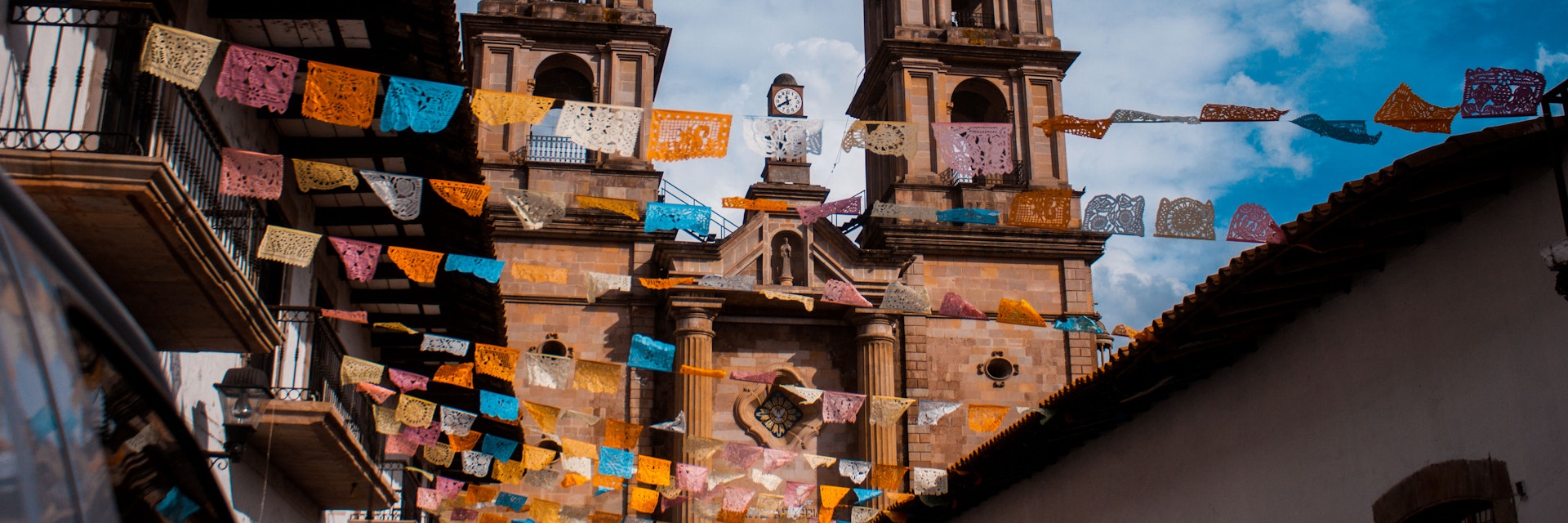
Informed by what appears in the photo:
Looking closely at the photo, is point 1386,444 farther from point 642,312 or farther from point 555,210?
point 642,312

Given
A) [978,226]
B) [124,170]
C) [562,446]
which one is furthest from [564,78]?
[124,170]

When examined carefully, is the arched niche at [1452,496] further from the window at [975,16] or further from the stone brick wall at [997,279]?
the window at [975,16]

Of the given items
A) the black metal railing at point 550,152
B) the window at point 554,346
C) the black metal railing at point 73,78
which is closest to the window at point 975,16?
→ the black metal railing at point 550,152

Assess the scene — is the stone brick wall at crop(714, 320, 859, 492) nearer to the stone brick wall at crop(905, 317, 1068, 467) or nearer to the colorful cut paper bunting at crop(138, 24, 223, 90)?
the stone brick wall at crop(905, 317, 1068, 467)

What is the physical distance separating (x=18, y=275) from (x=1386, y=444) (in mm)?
9127

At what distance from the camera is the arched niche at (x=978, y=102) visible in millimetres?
A: 31375

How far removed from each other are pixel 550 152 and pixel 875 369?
7.94 meters

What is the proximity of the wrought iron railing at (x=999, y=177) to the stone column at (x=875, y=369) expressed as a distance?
365cm

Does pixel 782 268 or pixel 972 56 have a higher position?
pixel 972 56

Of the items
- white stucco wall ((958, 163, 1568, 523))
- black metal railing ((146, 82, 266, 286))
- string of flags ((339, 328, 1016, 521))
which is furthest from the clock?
black metal railing ((146, 82, 266, 286))

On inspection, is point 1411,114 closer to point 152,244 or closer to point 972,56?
point 152,244

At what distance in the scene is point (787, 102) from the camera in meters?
31.3

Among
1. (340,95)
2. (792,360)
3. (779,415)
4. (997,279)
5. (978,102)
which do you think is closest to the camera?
(340,95)

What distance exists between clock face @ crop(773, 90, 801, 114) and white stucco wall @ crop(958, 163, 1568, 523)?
730 inches
